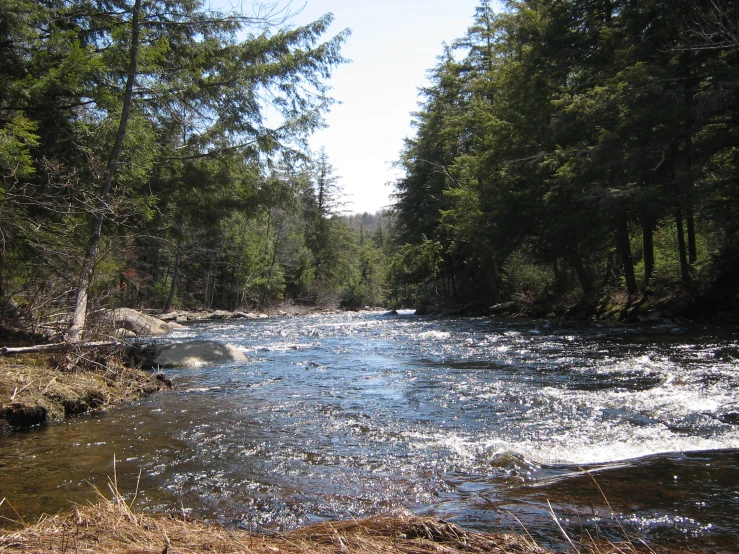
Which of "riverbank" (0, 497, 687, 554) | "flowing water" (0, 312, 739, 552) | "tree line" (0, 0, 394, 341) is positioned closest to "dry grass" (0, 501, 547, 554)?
"riverbank" (0, 497, 687, 554)

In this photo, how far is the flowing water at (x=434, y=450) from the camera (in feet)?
11.2

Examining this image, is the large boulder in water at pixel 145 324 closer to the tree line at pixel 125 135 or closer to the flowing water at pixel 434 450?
the tree line at pixel 125 135

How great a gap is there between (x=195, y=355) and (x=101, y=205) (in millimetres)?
3855

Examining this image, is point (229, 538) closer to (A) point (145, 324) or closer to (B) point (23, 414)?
(B) point (23, 414)

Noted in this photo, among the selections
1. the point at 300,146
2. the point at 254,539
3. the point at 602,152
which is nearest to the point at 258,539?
the point at 254,539

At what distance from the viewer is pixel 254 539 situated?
8.73 ft

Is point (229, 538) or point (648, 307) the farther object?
point (648, 307)

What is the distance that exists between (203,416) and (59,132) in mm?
5601

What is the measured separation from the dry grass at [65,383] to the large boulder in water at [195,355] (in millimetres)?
2630

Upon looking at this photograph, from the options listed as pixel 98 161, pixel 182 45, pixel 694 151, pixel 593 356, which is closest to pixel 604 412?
pixel 593 356

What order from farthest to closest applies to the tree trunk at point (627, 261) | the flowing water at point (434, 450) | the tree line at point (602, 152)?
1. the tree trunk at point (627, 261)
2. the tree line at point (602, 152)
3. the flowing water at point (434, 450)

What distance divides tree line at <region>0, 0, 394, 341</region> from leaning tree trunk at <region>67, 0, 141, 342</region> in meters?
0.03

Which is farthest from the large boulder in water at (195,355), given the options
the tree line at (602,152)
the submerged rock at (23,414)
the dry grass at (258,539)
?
the tree line at (602,152)

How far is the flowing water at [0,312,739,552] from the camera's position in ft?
11.2
